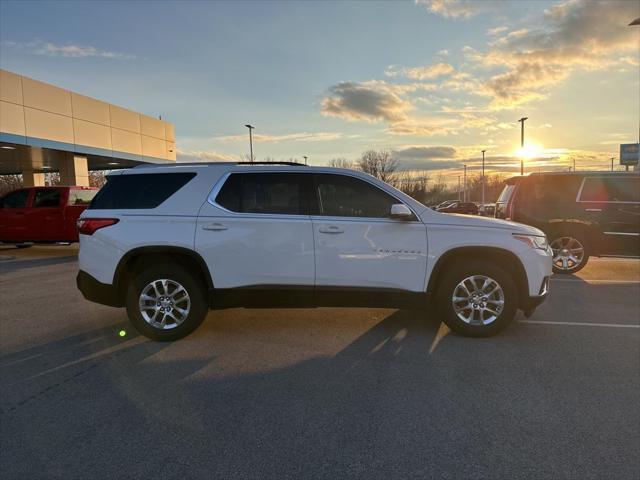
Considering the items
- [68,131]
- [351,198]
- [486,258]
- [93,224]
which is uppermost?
[68,131]

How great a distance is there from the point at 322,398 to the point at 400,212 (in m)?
2.09

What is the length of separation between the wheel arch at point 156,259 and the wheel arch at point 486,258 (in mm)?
2484

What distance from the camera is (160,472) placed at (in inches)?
102

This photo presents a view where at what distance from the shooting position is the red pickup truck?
12.3m

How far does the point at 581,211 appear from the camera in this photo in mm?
8539

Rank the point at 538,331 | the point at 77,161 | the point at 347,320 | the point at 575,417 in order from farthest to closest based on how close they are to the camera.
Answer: the point at 77,161 < the point at 347,320 < the point at 538,331 < the point at 575,417

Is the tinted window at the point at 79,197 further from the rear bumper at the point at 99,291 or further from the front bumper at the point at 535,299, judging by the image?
the front bumper at the point at 535,299

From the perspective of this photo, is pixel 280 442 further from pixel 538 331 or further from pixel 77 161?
pixel 77 161

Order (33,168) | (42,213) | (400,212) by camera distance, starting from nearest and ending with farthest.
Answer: (400,212) → (42,213) → (33,168)

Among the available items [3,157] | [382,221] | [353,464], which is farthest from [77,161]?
[353,464]

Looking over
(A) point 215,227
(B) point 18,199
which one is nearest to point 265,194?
(A) point 215,227

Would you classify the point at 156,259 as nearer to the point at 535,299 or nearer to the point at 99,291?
the point at 99,291

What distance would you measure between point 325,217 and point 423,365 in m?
1.83

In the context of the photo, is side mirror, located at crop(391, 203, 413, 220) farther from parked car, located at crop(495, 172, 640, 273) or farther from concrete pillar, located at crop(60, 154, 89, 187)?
concrete pillar, located at crop(60, 154, 89, 187)
